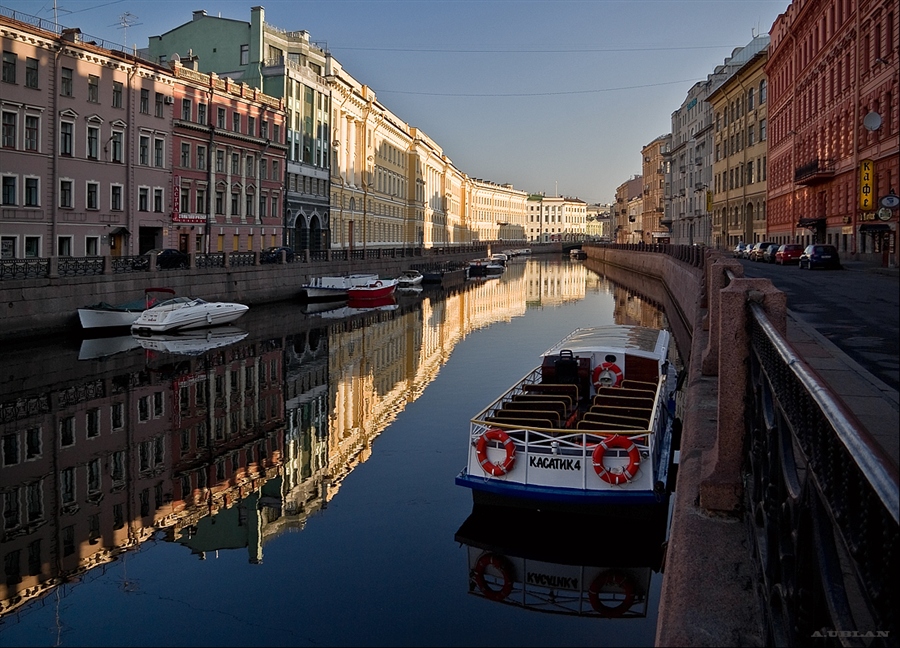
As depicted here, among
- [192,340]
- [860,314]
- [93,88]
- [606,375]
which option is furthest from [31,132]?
[860,314]

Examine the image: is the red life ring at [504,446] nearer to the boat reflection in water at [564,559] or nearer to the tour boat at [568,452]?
the tour boat at [568,452]

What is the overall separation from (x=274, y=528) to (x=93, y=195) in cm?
3240

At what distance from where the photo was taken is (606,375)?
53.4 feet

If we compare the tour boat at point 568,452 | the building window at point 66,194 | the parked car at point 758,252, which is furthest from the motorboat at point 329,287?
the tour boat at point 568,452

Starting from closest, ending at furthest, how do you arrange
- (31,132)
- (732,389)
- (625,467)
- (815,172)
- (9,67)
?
(732,389) → (625,467) → (9,67) → (31,132) → (815,172)

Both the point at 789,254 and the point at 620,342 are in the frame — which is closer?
the point at 620,342

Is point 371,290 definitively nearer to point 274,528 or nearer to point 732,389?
point 274,528

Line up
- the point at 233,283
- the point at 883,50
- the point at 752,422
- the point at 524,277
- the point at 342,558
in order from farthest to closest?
the point at 524,277 < the point at 233,283 < the point at 883,50 < the point at 342,558 < the point at 752,422

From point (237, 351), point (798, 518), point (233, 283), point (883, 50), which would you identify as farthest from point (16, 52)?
point (798, 518)

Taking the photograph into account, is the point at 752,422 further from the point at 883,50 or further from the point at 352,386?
the point at 883,50

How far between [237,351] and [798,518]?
25361 mm

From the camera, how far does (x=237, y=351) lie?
27.6 m

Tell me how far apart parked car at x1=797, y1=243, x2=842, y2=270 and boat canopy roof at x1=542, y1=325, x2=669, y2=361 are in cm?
626

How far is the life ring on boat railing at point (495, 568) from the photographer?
9.85 m
